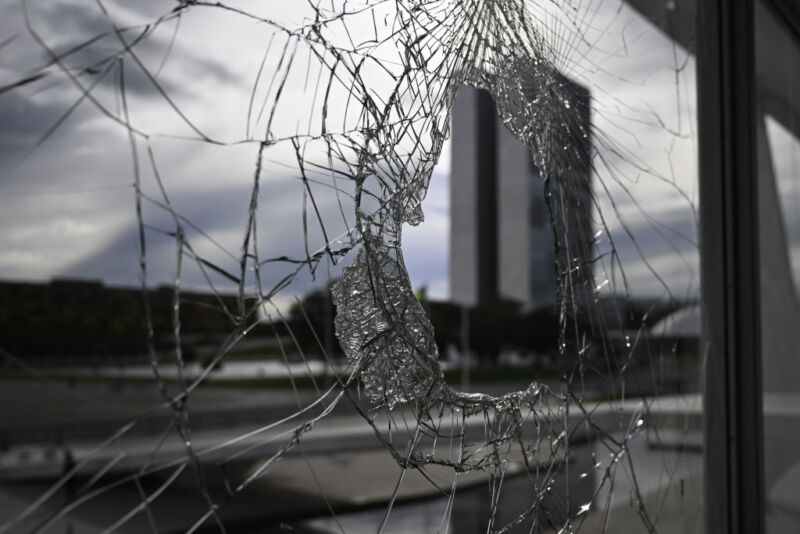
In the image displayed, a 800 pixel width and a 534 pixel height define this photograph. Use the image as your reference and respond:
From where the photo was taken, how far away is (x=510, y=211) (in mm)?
3799

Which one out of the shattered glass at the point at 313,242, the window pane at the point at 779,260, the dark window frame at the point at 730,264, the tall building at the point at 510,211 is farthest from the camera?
the window pane at the point at 779,260

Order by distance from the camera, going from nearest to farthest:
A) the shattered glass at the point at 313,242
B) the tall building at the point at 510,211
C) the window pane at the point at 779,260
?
the shattered glass at the point at 313,242
the tall building at the point at 510,211
the window pane at the point at 779,260

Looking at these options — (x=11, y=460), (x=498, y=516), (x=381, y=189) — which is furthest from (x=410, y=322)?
(x=11, y=460)

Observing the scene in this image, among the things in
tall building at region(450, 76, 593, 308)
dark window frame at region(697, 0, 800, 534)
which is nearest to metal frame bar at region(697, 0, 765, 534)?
dark window frame at region(697, 0, 800, 534)

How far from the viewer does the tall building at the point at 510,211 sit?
833 millimetres

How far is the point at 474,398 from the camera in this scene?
654 millimetres

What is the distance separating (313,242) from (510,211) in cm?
337

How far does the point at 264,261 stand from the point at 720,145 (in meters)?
1.02

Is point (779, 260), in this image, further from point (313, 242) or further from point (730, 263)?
point (313, 242)

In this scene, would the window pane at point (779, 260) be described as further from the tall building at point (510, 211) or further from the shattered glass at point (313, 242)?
the shattered glass at point (313, 242)

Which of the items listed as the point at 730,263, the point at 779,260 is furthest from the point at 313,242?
the point at 779,260

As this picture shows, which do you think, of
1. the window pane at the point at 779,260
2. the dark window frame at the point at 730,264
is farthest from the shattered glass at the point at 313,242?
the window pane at the point at 779,260

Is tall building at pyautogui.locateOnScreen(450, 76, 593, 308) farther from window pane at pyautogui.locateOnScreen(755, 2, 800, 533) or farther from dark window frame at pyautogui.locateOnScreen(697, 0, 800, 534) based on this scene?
window pane at pyautogui.locateOnScreen(755, 2, 800, 533)

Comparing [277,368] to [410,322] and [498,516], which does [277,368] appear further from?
[498,516]
